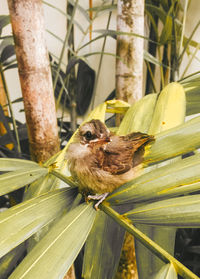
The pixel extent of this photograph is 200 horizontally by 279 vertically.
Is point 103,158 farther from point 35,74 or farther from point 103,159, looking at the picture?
point 35,74

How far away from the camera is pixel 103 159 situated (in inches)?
15.8

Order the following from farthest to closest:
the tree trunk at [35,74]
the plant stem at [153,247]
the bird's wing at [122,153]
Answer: the tree trunk at [35,74], the bird's wing at [122,153], the plant stem at [153,247]

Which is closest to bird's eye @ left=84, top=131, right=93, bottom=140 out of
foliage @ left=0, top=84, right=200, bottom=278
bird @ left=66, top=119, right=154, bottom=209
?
bird @ left=66, top=119, right=154, bottom=209

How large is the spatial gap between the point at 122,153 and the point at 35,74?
12.2 inches

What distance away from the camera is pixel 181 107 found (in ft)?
1.36

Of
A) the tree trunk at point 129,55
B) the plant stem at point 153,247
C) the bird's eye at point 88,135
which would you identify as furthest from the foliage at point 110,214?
the tree trunk at point 129,55

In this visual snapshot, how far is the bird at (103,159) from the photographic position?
360 mm

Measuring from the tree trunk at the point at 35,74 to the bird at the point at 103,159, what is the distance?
7.0 inches

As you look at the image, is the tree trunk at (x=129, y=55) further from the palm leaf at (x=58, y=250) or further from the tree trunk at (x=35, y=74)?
the palm leaf at (x=58, y=250)

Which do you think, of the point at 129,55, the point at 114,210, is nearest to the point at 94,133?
the point at 114,210

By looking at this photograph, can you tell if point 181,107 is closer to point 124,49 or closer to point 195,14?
point 124,49

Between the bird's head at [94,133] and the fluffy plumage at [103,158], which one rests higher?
the bird's head at [94,133]

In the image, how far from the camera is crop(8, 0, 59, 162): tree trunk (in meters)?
0.52

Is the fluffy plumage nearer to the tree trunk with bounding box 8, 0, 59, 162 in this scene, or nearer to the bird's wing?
the bird's wing
